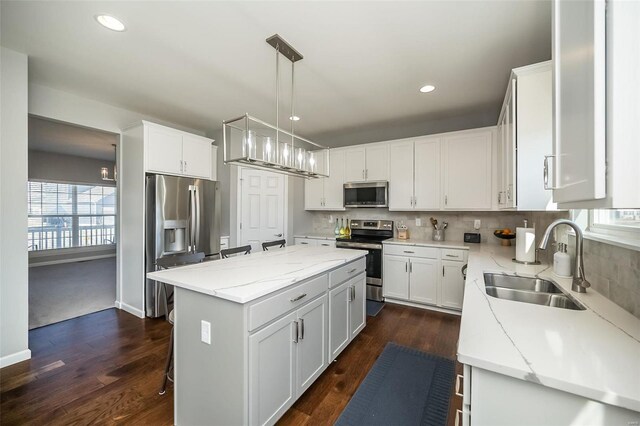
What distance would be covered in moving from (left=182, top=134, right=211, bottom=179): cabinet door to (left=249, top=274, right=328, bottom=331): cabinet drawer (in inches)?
110

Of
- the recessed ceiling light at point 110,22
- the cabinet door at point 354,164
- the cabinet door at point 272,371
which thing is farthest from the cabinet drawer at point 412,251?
the recessed ceiling light at point 110,22

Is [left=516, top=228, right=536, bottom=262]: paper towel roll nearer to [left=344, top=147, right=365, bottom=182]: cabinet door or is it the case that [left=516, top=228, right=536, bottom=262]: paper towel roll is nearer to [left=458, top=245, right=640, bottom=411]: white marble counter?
[left=458, top=245, right=640, bottom=411]: white marble counter

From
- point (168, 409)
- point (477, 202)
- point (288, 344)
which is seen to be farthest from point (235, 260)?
point (477, 202)

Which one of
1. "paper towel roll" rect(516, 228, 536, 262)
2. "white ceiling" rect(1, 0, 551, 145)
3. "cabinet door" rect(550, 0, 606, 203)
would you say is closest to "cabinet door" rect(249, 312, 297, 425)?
"cabinet door" rect(550, 0, 606, 203)

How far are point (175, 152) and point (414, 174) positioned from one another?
3.39m

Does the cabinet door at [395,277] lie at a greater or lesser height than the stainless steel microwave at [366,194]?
lesser

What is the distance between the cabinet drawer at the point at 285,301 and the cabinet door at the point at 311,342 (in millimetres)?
73

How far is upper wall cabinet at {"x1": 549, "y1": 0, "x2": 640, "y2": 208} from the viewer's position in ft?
2.03

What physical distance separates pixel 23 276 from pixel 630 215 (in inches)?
175

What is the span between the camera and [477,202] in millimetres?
3496

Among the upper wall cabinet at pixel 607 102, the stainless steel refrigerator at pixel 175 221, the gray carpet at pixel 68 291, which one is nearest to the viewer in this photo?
the upper wall cabinet at pixel 607 102

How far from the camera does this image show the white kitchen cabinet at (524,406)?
2.37 feet

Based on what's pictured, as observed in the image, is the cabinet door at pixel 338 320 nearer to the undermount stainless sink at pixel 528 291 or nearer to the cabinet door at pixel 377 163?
the undermount stainless sink at pixel 528 291

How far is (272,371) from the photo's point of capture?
5.16 ft
